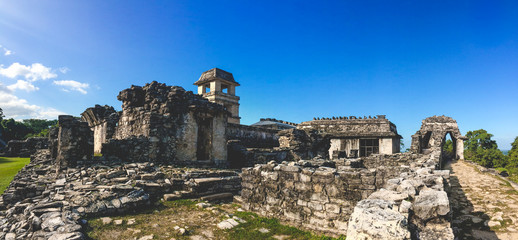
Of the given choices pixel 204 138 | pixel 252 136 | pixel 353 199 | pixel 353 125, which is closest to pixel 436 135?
pixel 353 125

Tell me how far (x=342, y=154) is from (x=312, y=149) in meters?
2.86

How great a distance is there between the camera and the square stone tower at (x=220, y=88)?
35.9m

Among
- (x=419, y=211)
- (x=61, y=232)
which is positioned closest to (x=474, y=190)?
(x=419, y=211)

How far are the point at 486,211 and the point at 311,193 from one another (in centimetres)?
415

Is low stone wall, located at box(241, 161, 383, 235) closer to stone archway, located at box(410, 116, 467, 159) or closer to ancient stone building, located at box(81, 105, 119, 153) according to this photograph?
ancient stone building, located at box(81, 105, 119, 153)

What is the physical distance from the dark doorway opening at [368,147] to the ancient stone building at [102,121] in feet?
81.3

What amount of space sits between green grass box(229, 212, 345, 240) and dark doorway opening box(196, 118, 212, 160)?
29.1ft

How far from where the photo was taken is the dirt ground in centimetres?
464

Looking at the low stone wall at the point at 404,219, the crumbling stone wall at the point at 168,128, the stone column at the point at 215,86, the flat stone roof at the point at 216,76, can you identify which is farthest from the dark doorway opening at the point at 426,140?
the stone column at the point at 215,86

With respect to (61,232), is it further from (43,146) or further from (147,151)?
(43,146)

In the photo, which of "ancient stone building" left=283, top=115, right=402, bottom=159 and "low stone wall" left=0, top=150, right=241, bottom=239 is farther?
"ancient stone building" left=283, top=115, right=402, bottom=159

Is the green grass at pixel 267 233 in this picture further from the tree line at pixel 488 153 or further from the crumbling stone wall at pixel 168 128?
the tree line at pixel 488 153

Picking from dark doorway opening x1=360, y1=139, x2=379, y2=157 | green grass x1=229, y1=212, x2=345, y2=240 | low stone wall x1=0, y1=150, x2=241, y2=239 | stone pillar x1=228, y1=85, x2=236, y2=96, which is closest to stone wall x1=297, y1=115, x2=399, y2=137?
dark doorway opening x1=360, y1=139, x2=379, y2=157

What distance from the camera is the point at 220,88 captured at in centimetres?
3675
